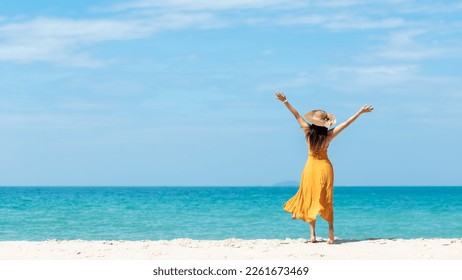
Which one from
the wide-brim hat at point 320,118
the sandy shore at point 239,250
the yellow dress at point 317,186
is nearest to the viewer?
the sandy shore at point 239,250

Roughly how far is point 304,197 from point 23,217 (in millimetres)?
23498

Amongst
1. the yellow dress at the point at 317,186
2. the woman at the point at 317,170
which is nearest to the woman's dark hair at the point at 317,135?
the woman at the point at 317,170

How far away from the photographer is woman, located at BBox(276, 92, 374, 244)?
11562 millimetres

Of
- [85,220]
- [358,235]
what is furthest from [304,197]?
[85,220]

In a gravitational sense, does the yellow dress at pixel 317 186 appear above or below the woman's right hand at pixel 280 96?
below

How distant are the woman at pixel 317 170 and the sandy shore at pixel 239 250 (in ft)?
1.89

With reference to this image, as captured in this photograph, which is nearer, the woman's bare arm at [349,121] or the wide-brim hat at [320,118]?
the woman's bare arm at [349,121]

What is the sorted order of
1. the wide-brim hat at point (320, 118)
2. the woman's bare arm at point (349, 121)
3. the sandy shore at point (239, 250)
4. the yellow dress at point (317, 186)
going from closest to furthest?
the sandy shore at point (239, 250) → the woman's bare arm at point (349, 121) → the wide-brim hat at point (320, 118) → the yellow dress at point (317, 186)

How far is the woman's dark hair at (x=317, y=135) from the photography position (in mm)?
11594

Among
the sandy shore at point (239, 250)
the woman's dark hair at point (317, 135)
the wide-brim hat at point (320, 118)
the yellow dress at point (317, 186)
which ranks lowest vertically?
the sandy shore at point (239, 250)

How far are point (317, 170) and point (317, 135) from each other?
577 mm

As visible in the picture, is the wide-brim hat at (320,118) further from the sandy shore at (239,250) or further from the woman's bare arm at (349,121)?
the sandy shore at (239,250)

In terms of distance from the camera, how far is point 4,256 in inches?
450

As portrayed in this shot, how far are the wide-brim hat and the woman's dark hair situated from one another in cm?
9
